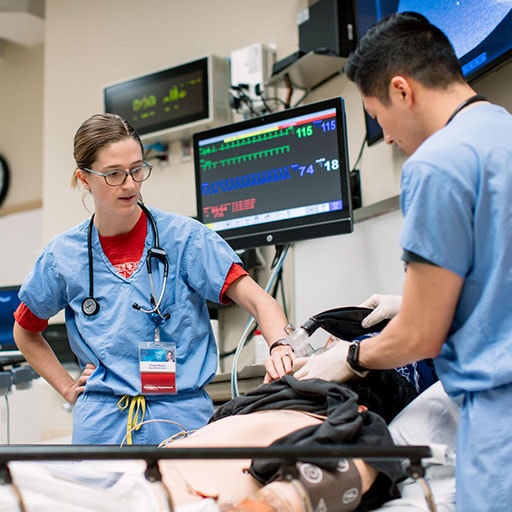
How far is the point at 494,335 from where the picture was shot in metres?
1.10

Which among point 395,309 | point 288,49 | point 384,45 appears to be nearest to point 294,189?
point 288,49

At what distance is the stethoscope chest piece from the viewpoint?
73.7 inches

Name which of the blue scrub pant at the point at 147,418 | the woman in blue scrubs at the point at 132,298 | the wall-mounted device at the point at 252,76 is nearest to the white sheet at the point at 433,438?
the woman in blue scrubs at the point at 132,298

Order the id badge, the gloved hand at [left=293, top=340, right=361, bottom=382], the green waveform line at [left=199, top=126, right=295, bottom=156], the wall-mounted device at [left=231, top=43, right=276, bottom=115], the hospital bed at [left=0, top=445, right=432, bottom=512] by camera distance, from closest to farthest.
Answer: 1. the hospital bed at [left=0, top=445, right=432, bottom=512]
2. the gloved hand at [left=293, top=340, right=361, bottom=382]
3. the id badge
4. the green waveform line at [left=199, top=126, right=295, bottom=156]
5. the wall-mounted device at [left=231, top=43, right=276, bottom=115]

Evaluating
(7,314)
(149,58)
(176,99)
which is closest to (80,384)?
(7,314)

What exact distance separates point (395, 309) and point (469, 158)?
55cm

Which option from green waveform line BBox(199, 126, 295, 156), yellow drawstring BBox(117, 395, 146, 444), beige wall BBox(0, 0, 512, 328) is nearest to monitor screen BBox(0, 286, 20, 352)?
beige wall BBox(0, 0, 512, 328)

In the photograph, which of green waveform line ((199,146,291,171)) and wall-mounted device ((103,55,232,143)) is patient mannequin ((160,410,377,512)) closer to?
green waveform line ((199,146,291,171))

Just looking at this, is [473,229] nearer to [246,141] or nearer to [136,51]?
[246,141]

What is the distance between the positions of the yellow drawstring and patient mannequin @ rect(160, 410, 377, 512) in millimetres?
460

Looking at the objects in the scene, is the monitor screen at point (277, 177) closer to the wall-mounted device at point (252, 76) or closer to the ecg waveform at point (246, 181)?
the ecg waveform at point (246, 181)

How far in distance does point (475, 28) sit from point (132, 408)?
1.43 meters

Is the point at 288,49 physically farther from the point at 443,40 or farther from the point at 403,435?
the point at 403,435

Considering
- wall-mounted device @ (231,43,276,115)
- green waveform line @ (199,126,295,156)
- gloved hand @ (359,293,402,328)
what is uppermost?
wall-mounted device @ (231,43,276,115)
